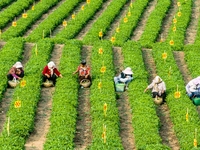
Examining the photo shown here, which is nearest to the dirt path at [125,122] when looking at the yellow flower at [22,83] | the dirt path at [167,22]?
the yellow flower at [22,83]

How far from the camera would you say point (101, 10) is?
33.6 meters

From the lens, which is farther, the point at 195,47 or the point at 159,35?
the point at 159,35

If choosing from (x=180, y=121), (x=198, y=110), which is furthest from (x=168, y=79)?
(x=180, y=121)

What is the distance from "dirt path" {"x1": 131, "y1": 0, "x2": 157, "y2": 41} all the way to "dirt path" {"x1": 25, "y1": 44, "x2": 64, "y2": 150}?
8904mm

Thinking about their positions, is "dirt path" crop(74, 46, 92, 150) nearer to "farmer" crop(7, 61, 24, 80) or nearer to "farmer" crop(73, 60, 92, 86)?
"farmer" crop(73, 60, 92, 86)

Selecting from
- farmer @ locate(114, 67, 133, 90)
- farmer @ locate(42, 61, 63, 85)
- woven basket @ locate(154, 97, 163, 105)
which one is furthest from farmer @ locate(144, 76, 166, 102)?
farmer @ locate(42, 61, 63, 85)

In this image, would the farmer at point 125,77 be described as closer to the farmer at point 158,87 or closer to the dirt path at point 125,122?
the dirt path at point 125,122

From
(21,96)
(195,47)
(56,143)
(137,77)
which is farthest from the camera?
(195,47)

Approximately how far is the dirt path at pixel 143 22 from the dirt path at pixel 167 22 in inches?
40.8

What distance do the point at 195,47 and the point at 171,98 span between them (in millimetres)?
7244

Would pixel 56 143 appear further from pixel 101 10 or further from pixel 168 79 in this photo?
pixel 101 10

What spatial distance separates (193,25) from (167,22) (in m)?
1.43

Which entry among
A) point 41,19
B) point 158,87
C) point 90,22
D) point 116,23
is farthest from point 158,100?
point 41,19

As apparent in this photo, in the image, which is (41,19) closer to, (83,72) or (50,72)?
(50,72)
